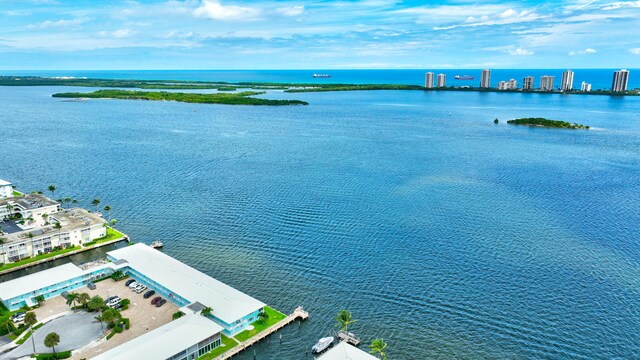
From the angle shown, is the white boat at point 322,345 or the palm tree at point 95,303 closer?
the white boat at point 322,345

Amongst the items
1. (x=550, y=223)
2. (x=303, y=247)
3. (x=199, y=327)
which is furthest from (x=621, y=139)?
(x=199, y=327)

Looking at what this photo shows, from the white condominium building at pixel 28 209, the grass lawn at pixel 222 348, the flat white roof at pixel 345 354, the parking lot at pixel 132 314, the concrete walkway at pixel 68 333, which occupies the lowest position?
the grass lawn at pixel 222 348

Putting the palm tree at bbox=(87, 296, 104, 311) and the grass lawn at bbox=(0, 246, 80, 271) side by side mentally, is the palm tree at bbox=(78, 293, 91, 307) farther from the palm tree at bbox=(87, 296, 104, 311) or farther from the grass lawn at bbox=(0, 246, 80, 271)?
the grass lawn at bbox=(0, 246, 80, 271)

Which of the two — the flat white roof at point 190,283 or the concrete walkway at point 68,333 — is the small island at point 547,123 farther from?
the concrete walkway at point 68,333

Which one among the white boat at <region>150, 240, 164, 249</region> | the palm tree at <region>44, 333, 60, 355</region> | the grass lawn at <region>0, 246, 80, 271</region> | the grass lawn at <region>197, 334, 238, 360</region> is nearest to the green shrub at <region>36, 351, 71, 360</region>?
the palm tree at <region>44, 333, 60, 355</region>

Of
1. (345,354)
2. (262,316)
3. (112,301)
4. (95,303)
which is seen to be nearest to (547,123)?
(262,316)

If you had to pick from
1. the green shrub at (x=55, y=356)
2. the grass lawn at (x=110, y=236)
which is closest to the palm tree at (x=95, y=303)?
the green shrub at (x=55, y=356)
